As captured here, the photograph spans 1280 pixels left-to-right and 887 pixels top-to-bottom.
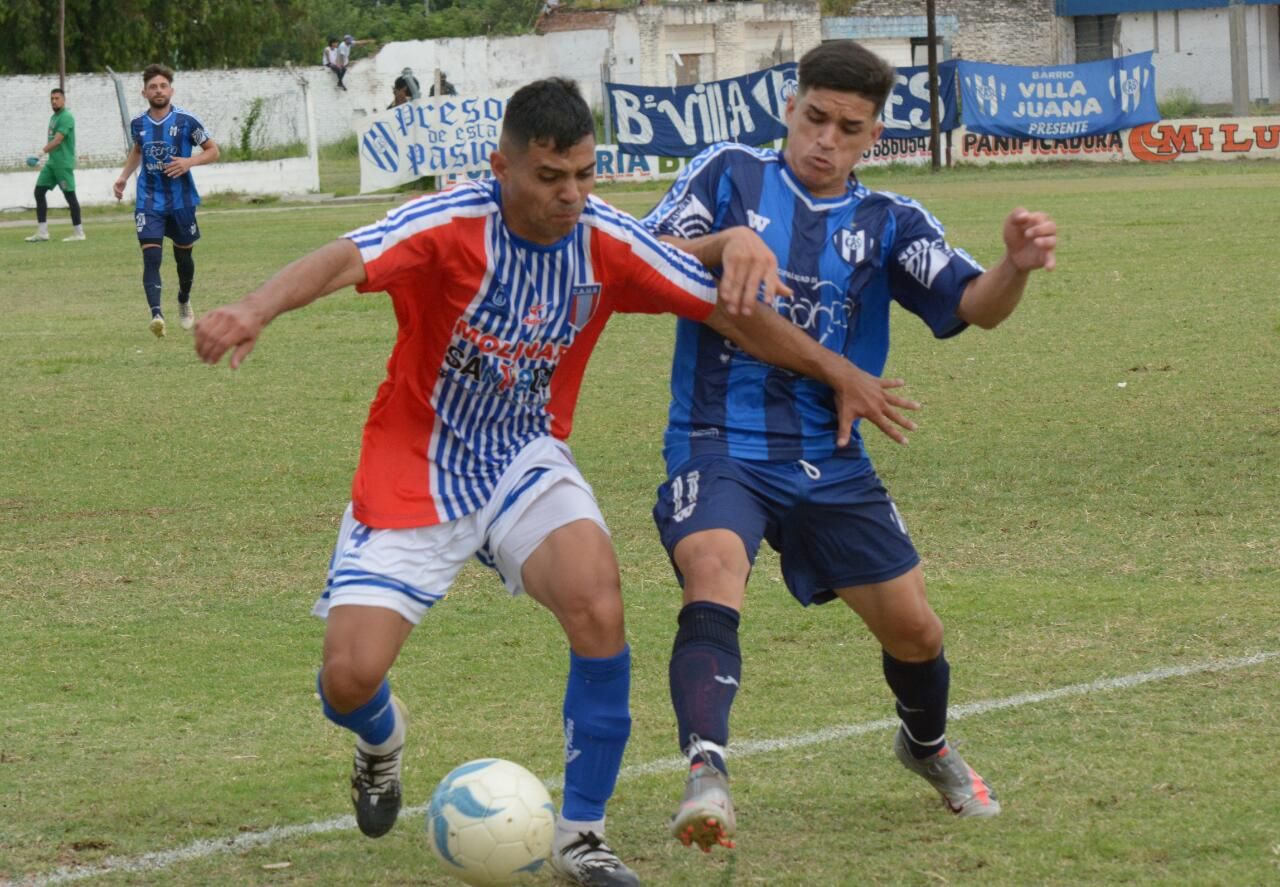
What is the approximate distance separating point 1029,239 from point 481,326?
1.29 m

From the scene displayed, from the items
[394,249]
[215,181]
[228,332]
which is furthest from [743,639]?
[215,181]

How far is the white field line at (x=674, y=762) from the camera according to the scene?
4.08 metres

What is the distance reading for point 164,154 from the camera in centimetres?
1520

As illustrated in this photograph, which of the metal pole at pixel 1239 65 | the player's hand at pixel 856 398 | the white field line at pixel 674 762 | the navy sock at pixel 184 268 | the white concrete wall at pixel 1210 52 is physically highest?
the white concrete wall at pixel 1210 52

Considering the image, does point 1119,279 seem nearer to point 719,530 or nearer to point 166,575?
point 166,575

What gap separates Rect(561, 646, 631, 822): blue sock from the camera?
13.3 ft

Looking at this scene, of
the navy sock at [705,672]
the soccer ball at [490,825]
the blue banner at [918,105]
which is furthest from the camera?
the blue banner at [918,105]

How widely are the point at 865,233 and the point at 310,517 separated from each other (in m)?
4.15

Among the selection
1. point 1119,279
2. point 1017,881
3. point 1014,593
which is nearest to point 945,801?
point 1017,881

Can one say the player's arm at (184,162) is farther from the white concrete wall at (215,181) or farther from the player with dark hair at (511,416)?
the white concrete wall at (215,181)

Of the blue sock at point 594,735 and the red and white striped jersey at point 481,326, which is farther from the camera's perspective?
the red and white striped jersey at point 481,326

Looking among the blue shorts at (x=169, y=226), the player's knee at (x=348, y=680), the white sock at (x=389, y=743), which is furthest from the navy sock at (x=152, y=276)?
the player's knee at (x=348, y=680)

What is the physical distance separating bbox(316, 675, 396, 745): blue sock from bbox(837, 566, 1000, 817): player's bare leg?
1.12 m

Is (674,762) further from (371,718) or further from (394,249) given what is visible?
(394,249)
